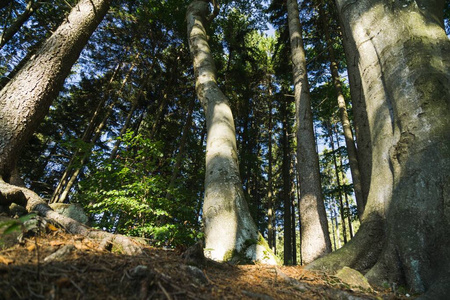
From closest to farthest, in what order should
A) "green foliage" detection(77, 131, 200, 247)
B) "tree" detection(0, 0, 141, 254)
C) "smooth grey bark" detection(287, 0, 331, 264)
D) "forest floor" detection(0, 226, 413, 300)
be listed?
"forest floor" detection(0, 226, 413, 300), "tree" detection(0, 0, 141, 254), "smooth grey bark" detection(287, 0, 331, 264), "green foliage" detection(77, 131, 200, 247)

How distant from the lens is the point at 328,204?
30.6m

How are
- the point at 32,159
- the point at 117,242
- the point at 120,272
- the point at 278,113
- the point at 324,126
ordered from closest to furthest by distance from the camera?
the point at 120,272 → the point at 117,242 → the point at 32,159 → the point at 278,113 → the point at 324,126

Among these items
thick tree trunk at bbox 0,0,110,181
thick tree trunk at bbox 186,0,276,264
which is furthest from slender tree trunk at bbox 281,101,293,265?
thick tree trunk at bbox 0,0,110,181

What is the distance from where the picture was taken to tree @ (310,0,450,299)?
6.86 ft

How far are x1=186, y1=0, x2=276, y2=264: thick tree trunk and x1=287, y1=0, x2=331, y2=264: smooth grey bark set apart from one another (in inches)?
58.0

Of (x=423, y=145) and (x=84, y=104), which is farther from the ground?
(x=84, y=104)

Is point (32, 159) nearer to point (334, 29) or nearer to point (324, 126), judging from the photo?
point (334, 29)

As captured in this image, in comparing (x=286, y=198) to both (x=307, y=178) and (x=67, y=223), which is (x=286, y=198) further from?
(x=67, y=223)

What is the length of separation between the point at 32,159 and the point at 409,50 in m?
17.7

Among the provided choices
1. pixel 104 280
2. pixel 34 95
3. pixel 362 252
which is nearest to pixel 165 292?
pixel 104 280

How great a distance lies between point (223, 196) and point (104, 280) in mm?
2292

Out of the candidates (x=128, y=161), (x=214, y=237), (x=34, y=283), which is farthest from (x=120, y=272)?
(x=128, y=161)

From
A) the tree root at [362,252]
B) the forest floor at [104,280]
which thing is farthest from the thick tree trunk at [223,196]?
the forest floor at [104,280]

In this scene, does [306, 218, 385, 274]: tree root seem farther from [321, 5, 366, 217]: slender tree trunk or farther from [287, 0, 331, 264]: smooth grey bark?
[321, 5, 366, 217]: slender tree trunk
